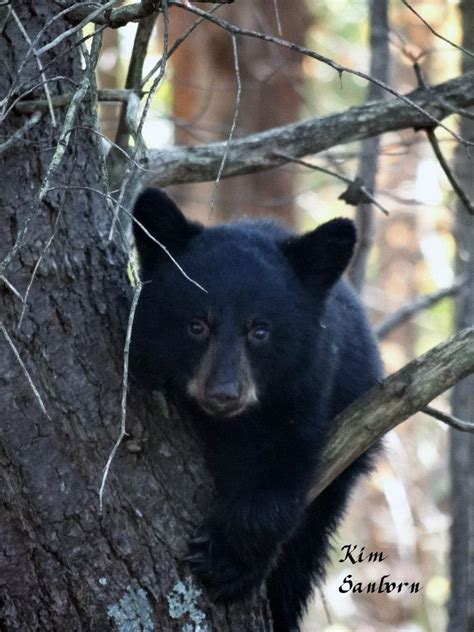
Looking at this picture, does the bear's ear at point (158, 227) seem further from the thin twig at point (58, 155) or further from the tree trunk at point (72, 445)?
the thin twig at point (58, 155)

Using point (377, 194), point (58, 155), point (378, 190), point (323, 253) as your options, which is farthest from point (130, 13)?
point (377, 194)

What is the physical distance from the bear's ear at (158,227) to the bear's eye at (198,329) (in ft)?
0.96

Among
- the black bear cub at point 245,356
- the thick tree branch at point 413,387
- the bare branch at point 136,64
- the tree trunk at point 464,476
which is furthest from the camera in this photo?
the tree trunk at point 464,476

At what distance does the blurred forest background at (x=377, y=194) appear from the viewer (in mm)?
9484

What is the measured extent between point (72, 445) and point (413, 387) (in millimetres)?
1146

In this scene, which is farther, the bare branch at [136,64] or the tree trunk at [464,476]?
the tree trunk at [464,476]

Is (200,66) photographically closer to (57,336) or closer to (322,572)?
(322,572)

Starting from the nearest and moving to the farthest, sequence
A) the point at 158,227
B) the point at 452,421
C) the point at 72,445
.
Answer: the point at 72,445 → the point at 452,421 → the point at 158,227

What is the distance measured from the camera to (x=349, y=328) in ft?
13.6

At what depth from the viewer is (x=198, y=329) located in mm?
3494

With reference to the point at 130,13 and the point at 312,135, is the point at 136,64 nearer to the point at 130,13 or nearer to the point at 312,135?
the point at 312,135

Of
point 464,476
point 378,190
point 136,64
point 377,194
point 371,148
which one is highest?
point 377,194

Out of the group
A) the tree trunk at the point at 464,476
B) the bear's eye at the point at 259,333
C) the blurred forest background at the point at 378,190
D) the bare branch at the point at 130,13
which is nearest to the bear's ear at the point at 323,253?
the bear's eye at the point at 259,333

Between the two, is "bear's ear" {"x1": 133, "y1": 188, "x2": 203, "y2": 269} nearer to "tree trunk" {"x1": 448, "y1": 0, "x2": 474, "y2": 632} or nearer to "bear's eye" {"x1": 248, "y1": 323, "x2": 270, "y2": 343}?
"bear's eye" {"x1": 248, "y1": 323, "x2": 270, "y2": 343}
